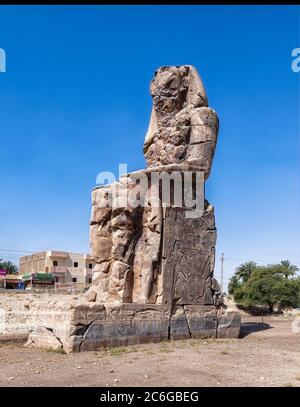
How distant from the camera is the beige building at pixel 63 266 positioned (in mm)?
38594

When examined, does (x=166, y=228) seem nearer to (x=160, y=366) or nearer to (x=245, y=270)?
(x=160, y=366)

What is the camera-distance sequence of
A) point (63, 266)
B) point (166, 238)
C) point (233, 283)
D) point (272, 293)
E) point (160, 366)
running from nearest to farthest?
point (160, 366) < point (166, 238) < point (272, 293) < point (63, 266) < point (233, 283)

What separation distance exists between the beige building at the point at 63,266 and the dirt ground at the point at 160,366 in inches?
1165

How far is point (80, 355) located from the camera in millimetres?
7504

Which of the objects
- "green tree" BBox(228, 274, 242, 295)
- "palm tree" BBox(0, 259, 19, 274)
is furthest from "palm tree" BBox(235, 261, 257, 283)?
"palm tree" BBox(0, 259, 19, 274)

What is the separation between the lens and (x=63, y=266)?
3975 centimetres

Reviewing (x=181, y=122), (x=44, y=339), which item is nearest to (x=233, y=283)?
(x=181, y=122)

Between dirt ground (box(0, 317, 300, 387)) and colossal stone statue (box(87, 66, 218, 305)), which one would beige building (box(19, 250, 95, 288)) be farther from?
dirt ground (box(0, 317, 300, 387))

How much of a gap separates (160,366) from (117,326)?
2.02 meters

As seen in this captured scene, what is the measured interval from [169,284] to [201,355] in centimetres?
221

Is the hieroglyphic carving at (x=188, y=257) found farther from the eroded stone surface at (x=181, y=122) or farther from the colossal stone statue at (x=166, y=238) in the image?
the eroded stone surface at (x=181, y=122)

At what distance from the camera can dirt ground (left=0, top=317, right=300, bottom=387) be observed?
5625mm

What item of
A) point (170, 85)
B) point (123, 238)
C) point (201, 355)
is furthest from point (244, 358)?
point (170, 85)
